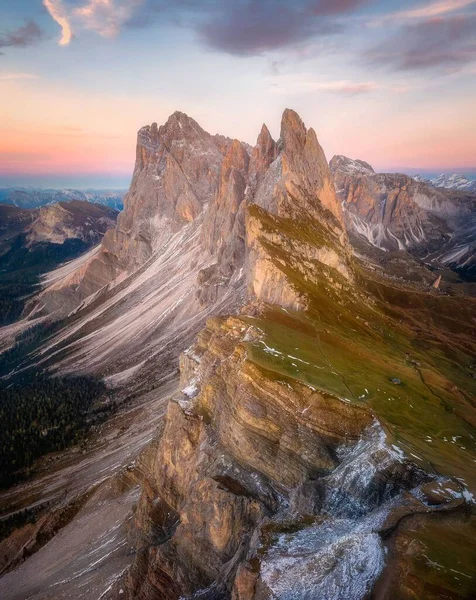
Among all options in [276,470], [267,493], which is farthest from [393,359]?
[267,493]

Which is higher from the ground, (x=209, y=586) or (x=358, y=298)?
(x=358, y=298)

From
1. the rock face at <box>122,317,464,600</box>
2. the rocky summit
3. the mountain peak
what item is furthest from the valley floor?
the mountain peak

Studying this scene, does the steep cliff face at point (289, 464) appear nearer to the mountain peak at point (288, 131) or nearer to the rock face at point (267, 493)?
the rock face at point (267, 493)

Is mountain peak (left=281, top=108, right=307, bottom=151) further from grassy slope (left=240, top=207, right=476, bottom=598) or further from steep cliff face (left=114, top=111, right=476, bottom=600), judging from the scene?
steep cliff face (left=114, top=111, right=476, bottom=600)

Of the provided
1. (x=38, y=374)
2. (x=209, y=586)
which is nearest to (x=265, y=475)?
(x=209, y=586)

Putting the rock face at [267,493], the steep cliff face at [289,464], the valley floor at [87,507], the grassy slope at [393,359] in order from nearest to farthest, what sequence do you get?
the rock face at [267,493] < the steep cliff face at [289,464] < the grassy slope at [393,359] < the valley floor at [87,507]

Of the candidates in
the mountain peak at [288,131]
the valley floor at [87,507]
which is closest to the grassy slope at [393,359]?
the valley floor at [87,507]

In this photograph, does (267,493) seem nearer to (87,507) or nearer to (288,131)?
(87,507)

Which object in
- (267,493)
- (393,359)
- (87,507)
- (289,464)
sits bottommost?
(87,507)

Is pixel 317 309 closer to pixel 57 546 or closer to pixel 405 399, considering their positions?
pixel 405 399

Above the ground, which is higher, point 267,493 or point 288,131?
point 288,131

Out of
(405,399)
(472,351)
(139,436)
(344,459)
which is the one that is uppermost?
(344,459)
